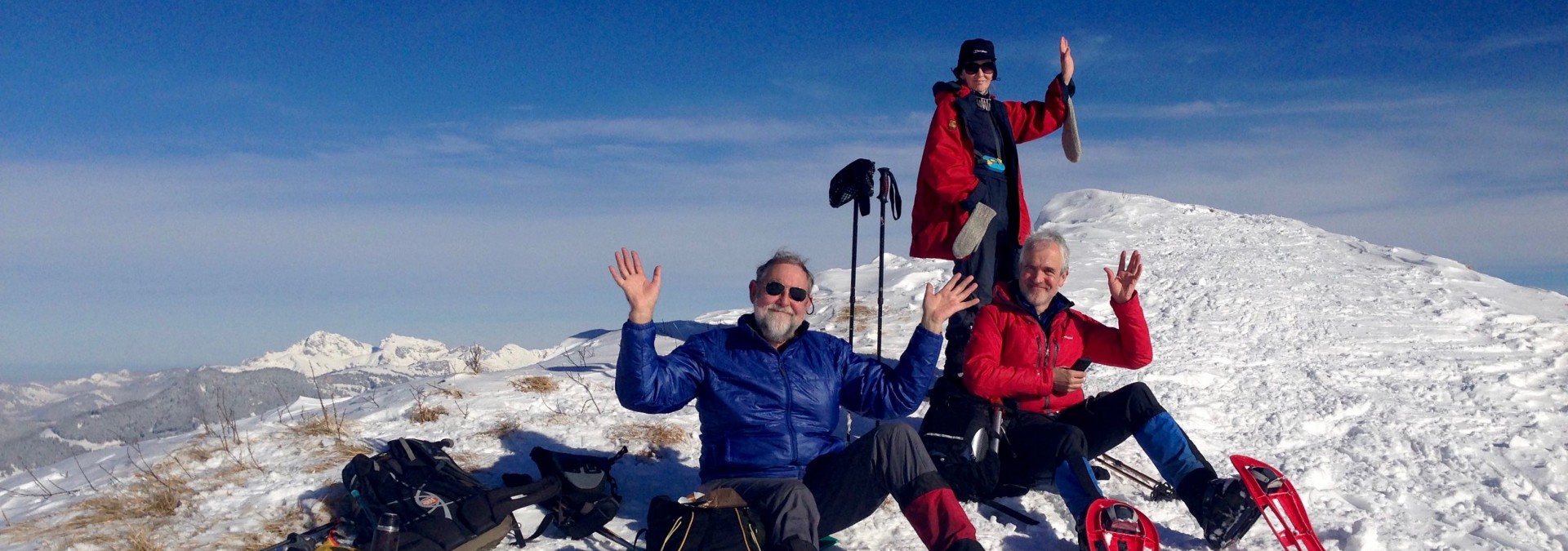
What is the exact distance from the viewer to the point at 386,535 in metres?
3.99

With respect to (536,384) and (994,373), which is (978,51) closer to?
(994,373)

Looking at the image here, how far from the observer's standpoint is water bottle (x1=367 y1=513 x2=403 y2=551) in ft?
13.0

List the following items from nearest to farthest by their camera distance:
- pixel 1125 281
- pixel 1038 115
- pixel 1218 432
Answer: pixel 1125 281 < pixel 1038 115 < pixel 1218 432

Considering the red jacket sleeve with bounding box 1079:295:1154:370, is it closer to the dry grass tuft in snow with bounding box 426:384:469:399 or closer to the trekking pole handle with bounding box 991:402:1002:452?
the trekking pole handle with bounding box 991:402:1002:452

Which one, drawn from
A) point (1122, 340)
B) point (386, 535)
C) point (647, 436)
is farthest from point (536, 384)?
point (1122, 340)

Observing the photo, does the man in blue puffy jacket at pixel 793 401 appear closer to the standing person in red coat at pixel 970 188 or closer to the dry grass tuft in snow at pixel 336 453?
the standing person in red coat at pixel 970 188

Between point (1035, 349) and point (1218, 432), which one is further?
point (1218, 432)

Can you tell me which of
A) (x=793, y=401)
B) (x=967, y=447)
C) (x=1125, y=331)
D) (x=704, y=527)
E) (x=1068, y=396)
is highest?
(x=1125, y=331)

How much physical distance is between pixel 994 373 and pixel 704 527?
2025 millimetres

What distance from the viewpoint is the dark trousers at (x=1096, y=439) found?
4.53 metres

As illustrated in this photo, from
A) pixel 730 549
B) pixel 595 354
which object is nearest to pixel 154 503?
pixel 730 549

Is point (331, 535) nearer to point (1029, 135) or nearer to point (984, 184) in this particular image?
point (984, 184)

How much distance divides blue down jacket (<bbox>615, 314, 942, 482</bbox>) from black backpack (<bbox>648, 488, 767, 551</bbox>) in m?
0.46

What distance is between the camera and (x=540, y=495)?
4645 millimetres
